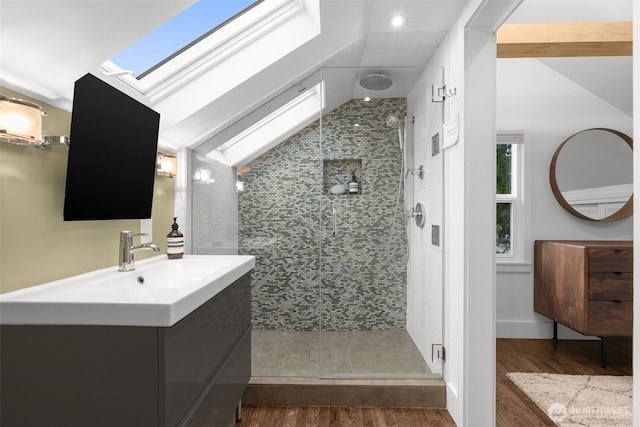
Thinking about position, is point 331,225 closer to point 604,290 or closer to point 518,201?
point 518,201

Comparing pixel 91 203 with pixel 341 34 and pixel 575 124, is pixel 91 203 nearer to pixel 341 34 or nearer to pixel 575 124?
pixel 341 34

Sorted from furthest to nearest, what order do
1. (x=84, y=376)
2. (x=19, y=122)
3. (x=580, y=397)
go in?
(x=580, y=397)
(x=19, y=122)
(x=84, y=376)

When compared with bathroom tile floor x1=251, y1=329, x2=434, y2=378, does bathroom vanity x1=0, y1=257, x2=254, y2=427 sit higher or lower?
higher

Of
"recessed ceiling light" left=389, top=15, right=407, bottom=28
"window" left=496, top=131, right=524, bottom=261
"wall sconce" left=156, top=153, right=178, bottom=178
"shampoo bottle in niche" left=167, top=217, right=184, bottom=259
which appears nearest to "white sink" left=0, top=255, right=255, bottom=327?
"shampoo bottle in niche" left=167, top=217, right=184, bottom=259

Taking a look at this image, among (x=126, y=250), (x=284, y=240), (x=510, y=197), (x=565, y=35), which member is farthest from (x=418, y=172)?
(x=126, y=250)

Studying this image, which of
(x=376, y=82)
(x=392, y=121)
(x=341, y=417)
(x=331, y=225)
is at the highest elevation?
(x=376, y=82)

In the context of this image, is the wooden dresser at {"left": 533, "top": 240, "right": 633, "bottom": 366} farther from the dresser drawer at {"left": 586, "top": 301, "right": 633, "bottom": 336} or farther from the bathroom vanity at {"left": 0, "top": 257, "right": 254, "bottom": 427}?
the bathroom vanity at {"left": 0, "top": 257, "right": 254, "bottom": 427}

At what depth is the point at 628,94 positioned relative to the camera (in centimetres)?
335

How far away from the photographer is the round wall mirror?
3.43 meters

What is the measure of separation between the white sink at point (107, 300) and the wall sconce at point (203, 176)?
3.61 ft

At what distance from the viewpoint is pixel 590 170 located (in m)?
3.45

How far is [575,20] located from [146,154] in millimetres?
3016

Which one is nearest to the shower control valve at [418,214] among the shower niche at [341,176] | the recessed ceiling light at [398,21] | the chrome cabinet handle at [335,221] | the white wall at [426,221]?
the white wall at [426,221]

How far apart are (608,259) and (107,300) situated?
130 inches
